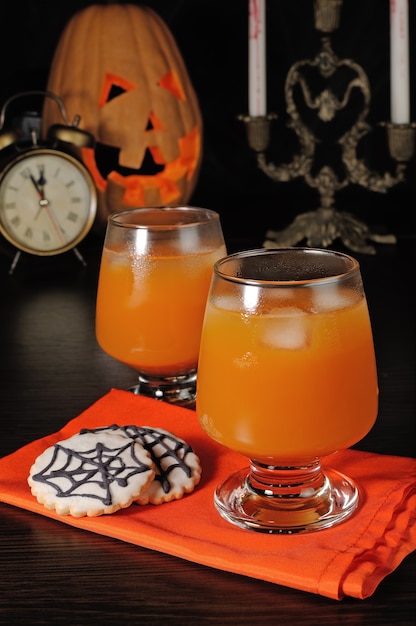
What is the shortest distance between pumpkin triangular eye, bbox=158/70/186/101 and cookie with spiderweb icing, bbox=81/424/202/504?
1.17m

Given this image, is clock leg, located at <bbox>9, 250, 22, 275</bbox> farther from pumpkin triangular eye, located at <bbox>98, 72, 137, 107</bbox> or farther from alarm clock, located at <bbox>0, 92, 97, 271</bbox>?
pumpkin triangular eye, located at <bbox>98, 72, 137, 107</bbox>

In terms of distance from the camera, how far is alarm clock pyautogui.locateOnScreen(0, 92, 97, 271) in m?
1.67

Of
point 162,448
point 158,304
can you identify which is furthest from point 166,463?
A: point 158,304

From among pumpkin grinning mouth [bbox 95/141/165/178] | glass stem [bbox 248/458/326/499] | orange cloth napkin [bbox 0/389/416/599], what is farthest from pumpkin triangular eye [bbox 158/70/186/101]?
glass stem [bbox 248/458/326/499]

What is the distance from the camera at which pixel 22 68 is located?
2119 millimetres

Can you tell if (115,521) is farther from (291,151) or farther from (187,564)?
(291,151)

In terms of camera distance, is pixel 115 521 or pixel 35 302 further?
pixel 35 302

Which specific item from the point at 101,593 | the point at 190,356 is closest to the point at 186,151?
the point at 190,356

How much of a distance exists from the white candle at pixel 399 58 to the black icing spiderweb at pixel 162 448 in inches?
41.0

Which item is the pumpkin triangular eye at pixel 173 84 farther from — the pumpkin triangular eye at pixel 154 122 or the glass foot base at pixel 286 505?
the glass foot base at pixel 286 505

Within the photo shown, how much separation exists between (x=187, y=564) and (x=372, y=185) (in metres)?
1.21

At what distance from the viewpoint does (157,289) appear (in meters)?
1.00

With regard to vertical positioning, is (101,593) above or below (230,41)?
below

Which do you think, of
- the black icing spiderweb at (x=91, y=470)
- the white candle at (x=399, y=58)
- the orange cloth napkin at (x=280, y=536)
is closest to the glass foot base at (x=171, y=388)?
the orange cloth napkin at (x=280, y=536)
